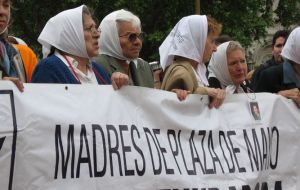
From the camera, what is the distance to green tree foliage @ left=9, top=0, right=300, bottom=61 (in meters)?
20.5

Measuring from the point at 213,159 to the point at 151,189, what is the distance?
1.89 ft

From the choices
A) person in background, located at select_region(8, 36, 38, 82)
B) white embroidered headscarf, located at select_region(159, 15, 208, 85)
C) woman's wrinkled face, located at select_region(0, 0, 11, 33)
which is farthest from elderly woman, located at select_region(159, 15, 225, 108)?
woman's wrinkled face, located at select_region(0, 0, 11, 33)

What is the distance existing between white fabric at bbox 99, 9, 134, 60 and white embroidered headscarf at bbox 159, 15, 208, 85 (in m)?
0.32

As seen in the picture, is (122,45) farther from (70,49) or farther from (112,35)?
(70,49)

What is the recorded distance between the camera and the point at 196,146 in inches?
171

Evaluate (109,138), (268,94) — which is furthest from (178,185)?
(268,94)

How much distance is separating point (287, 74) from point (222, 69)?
0.54 meters

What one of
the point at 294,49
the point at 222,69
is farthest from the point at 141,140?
the point at 294,49

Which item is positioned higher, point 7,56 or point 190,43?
point 7,56

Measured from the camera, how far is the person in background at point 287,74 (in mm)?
5367

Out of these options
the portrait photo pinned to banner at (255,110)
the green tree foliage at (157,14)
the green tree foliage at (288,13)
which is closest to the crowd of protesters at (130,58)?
the portrait photo pinned to banner at (255,110)

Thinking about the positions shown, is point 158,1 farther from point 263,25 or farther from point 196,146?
point 196,146

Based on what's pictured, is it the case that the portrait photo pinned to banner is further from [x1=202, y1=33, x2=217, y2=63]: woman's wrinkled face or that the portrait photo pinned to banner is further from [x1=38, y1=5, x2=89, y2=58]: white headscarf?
[x1=38, y1=5, x2=89, y2=58]: white headscarf

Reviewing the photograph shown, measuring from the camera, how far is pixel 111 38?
4949 millimetres
